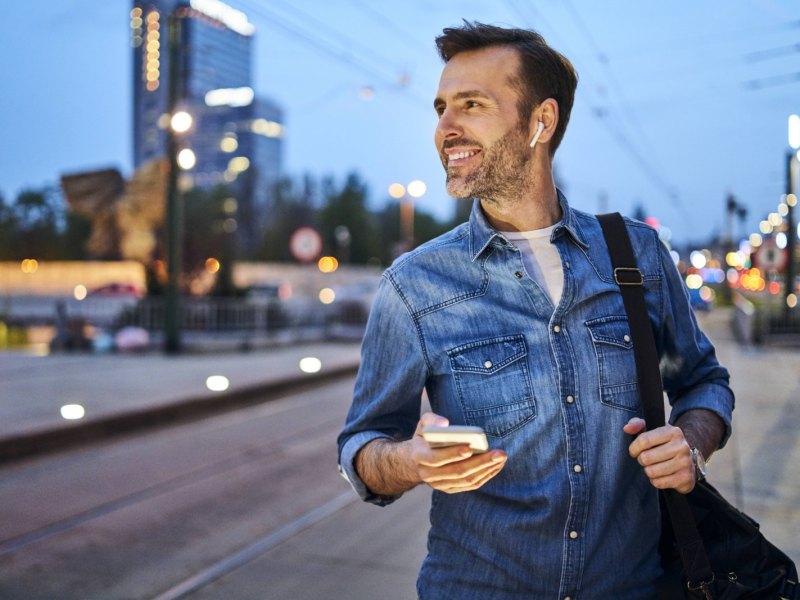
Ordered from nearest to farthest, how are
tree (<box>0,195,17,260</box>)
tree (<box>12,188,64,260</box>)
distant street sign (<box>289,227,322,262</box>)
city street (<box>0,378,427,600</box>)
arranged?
city street (<box>0,378,427,600</box>)
distant street sign (<box>289,227,322,262</box>)
tree (<box>0,195,17,260</box>)
tree (<box>12,188,64,260</box>)

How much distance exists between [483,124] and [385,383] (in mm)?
628

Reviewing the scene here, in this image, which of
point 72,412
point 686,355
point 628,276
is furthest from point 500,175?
point 72,412

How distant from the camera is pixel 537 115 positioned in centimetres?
195

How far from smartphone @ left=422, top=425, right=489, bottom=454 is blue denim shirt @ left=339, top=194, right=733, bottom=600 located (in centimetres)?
36

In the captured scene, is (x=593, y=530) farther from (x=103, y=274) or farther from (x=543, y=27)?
(x=103, y=274)

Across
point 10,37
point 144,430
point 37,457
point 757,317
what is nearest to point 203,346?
point 10,37

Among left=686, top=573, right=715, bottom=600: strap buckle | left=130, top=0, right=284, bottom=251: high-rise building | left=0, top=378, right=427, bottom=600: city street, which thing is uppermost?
left=130, top=0, right=284, bottom=251: high-rise building

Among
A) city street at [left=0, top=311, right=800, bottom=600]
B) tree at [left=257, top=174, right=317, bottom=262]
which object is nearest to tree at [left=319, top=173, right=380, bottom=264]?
tree at [left=257, top=174, right=317, bottom=262]

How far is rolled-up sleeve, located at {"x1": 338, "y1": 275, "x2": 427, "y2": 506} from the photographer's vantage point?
178 centimetres

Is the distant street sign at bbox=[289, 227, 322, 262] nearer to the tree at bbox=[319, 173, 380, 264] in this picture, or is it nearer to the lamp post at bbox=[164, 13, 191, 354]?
the lamp post at bbox=[164, 13, 191, 354]

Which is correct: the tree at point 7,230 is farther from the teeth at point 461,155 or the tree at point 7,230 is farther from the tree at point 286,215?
the teeth at point 461,155

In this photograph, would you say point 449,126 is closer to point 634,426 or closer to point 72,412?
point 634,426

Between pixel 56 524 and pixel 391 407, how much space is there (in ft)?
15.6

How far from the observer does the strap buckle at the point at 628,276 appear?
1.87 metres
